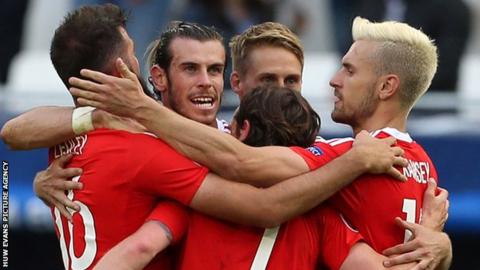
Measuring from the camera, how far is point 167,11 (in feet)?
36.4

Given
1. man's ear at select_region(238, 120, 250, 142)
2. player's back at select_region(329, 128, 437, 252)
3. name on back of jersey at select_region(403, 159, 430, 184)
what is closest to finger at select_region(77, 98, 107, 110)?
man's ear at select_region(238, 120, 250, 142)

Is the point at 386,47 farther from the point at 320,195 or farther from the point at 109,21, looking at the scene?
the point at 109,21

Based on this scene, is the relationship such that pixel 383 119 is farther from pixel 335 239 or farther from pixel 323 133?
pixel 323 133

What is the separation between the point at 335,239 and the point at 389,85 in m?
0.78

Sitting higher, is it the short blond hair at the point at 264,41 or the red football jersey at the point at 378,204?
the short blond hair at the point at 264,41

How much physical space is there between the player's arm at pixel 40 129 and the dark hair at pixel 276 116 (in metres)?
0.78

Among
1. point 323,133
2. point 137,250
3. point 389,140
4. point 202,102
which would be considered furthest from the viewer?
point 323,133

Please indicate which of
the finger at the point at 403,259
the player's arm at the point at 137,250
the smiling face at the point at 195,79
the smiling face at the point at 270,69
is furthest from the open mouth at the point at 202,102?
the finger at the point at 403,259

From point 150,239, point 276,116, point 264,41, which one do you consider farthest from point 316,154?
point 264,41

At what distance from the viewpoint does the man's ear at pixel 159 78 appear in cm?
683

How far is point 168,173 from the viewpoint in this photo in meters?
5.82

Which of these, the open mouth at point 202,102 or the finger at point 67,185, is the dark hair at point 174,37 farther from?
the finger at point 67,185

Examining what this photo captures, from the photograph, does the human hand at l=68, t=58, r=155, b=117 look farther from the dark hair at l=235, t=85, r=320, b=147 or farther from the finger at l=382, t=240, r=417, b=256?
the finger at l=382, t=240, r=417, b=256

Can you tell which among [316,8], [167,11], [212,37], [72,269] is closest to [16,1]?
[167,11]
